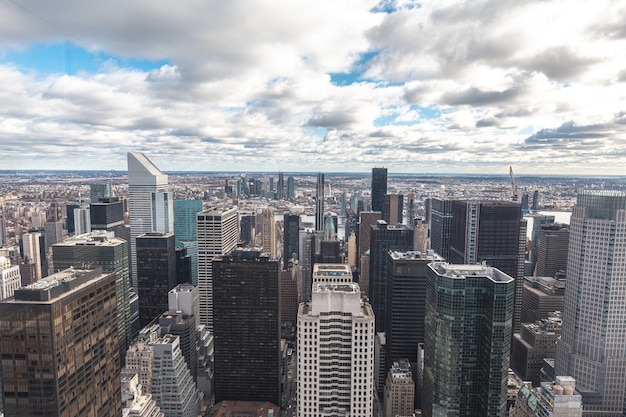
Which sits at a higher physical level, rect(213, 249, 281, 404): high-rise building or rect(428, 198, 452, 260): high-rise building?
rect(428, 198, 452, 260): high-rise building

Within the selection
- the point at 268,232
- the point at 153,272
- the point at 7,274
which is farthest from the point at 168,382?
the point at 268,232

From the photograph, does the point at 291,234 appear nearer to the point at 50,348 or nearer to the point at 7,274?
the point at 7,274

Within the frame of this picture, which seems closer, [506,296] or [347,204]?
[506,296]

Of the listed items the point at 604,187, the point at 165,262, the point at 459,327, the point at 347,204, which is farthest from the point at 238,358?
the point at 347,204

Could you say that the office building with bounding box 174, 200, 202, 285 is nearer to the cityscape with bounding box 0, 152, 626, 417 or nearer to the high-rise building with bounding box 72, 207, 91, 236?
the cityscape with bounding box 0, 152, 626, 417

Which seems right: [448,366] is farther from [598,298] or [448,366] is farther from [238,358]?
[238,358]

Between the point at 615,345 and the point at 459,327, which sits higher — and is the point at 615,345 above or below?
below

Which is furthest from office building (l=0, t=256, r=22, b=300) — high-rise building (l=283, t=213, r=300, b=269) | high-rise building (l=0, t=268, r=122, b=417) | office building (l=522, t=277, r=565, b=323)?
high-rise building (l=283, t=213, r=300, b=269)
